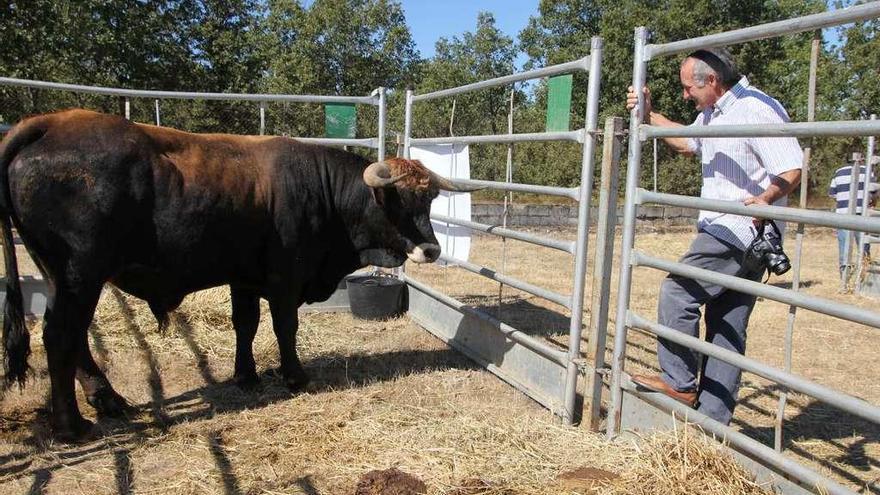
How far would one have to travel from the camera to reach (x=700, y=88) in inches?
146

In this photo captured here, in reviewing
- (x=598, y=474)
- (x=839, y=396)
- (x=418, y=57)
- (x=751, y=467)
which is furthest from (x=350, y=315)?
(x=418, y=57)

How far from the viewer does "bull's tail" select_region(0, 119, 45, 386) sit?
3834 millimetres

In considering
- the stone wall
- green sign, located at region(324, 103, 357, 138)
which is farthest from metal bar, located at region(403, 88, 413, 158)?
the stone wall

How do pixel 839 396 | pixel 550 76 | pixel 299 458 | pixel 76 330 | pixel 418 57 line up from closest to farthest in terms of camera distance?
pixel 839 396 < pixel 299 458 < pixel 76 330 < pixel 550 76 < pixel 418 57

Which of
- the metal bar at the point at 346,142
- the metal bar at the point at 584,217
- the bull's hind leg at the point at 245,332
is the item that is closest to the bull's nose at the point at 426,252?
the bull's hind leg at the point at 245,332

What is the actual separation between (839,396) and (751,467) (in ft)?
2.19

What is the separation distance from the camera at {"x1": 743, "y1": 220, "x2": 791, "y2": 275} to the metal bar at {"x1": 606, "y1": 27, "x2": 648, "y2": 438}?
0.58 metres

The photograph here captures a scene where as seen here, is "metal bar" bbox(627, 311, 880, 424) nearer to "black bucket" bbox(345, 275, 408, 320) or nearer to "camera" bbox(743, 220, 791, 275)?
"camera" bbox(743, 220, 791, 275)

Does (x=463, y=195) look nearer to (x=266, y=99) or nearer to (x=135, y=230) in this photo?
(x=266, y=99)

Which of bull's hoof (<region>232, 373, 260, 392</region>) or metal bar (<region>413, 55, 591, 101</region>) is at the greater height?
metal bar (<region>413, 55, 591, 101</region>)

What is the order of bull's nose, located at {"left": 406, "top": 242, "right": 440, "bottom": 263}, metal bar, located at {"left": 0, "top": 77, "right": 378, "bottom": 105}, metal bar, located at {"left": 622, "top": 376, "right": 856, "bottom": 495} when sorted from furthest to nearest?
metal bar, located at {"left": 0, "top": 77, "right": 378, "bottom": 105}
bull's nose, located at {"left": 406, "top": 242, "right": 440, "bottom": 263}
metal bar, located at {"left": 622, "top": 376, "right": 856, "bottom": 495}

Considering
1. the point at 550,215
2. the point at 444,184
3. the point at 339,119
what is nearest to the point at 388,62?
the point at 550,215

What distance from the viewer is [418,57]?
3972cm

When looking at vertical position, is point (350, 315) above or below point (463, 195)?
below
